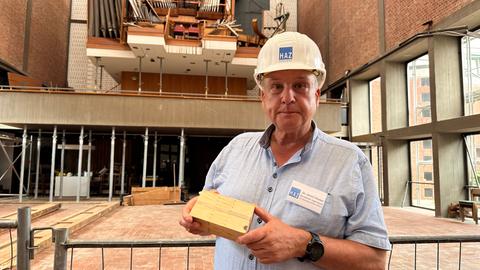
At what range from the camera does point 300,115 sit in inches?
64.7

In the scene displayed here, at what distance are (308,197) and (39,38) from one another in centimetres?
2493

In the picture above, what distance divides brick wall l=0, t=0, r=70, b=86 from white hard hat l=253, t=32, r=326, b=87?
67.3 feet

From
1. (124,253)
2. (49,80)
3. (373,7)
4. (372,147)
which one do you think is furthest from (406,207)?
(49,80)

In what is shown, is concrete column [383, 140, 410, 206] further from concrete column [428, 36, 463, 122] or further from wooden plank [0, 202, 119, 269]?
wooden plank [0, 202, 119, 269]

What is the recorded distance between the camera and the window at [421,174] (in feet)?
52.2

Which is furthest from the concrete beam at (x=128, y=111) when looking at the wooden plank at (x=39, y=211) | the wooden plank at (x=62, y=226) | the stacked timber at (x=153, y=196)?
the wooden plank at (x=39, y=211)

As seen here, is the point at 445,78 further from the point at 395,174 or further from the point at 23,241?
the point at 23,241

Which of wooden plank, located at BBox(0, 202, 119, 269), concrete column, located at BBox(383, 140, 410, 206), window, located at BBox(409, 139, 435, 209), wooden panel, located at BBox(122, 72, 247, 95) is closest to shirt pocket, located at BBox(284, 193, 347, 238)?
wooden plank, located at BBox(0, 202, 119, 269)

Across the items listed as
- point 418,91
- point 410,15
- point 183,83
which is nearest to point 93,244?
point 410,15

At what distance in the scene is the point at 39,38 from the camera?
22.1 m

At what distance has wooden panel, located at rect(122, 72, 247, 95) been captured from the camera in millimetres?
23188

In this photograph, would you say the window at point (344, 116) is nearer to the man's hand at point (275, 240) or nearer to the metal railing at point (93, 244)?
the metal railing at point (93, 244)

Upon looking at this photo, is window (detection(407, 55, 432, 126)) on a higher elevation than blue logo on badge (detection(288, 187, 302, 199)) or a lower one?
higher

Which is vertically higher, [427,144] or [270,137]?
[427,144]
